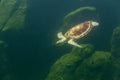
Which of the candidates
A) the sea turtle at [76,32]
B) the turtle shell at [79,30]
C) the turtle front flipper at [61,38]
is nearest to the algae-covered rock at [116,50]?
the sea turtle at [76,32]

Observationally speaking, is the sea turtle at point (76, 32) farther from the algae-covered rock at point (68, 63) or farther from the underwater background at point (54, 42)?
the algae-covered rock at point (68, 63)

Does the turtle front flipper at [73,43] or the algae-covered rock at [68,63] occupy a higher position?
the turtle front flipper at [73,43]

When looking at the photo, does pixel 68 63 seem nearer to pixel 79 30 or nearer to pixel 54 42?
pixel 54 42

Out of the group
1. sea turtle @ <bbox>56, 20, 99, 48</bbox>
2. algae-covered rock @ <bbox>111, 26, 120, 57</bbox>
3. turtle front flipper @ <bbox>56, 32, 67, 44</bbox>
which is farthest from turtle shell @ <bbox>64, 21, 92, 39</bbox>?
algae-covered rock @ <bbox>111, 26, 120, 57</bbox>

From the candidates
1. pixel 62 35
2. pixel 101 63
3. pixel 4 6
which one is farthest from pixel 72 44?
pixel 4 6

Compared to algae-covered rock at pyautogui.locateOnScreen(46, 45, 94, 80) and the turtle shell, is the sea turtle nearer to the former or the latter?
the turtle shell
